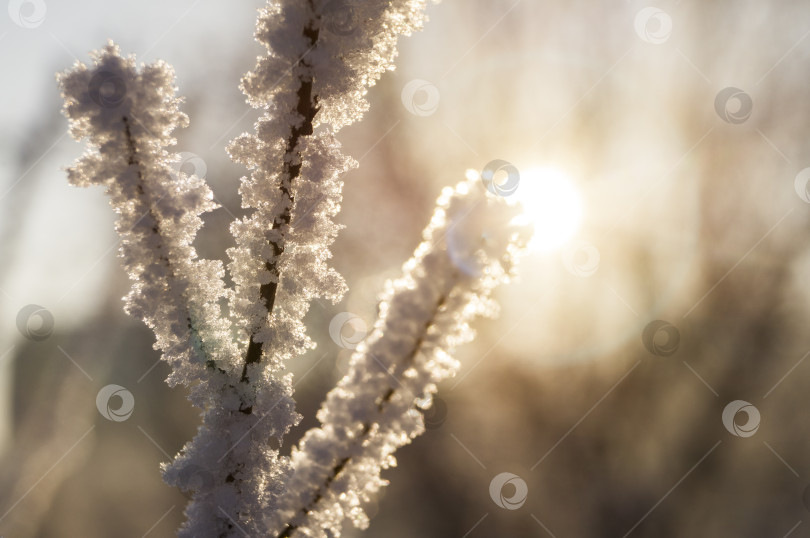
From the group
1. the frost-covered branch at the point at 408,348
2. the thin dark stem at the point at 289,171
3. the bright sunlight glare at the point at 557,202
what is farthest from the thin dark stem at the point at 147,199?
the bright sunlight glare at the point at 557,202

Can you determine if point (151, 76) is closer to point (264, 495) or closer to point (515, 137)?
point (264, 495)

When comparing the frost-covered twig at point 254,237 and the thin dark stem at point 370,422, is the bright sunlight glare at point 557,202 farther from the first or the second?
the thin dark stem at point 370,422

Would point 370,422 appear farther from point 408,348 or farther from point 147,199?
point 147,199

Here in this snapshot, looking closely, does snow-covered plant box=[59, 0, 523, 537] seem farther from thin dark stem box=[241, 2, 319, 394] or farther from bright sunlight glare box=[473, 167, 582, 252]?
bright sunlight glare box=[473, 167, 582, 252]

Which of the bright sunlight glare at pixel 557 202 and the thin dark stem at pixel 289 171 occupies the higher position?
the bright sunlight glare at pixel 557 202

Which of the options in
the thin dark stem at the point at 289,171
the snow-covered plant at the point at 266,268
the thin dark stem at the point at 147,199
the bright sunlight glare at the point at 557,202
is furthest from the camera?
the bright sunlight glare at the point at 557,202

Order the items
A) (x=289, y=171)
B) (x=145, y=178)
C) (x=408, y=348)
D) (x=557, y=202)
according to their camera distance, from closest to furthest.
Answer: (x=408, y=348)
(x=145, y=178)
(x=289, y=171)
(x=557, y=202)

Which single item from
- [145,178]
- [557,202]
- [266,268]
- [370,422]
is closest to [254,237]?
[266,268]
